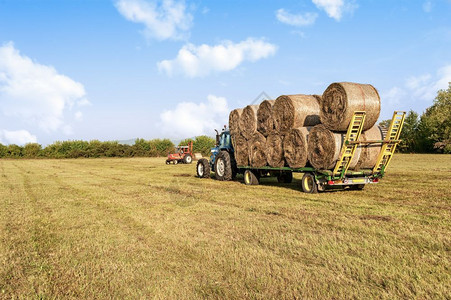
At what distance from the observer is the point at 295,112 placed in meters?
11.5

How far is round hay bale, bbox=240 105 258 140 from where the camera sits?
13.6 m

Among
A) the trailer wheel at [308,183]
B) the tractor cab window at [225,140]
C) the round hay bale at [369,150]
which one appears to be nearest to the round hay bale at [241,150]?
the tractor cab window at [225,140]

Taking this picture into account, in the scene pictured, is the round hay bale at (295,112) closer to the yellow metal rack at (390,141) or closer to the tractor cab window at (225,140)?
the yellow metal rack at (390,141)

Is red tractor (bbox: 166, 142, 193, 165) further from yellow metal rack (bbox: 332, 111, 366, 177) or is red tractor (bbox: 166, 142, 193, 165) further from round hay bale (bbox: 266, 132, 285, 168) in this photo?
yellow metal rack (bbox: 332, 111, 366, 177)

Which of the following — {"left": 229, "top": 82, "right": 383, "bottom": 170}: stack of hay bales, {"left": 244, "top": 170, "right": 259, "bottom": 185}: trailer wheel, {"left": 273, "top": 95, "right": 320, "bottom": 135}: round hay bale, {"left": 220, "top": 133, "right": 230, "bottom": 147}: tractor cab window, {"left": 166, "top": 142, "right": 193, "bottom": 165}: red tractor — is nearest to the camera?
{"left": 229, "top": 82, "right": 383, "bottom": 170}: stack of hay bales

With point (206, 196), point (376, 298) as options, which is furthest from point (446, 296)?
point (206, 196)

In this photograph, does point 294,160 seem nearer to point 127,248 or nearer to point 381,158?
point 381,158

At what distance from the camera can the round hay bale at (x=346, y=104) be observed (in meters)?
9.85

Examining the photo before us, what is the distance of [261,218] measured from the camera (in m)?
7.33

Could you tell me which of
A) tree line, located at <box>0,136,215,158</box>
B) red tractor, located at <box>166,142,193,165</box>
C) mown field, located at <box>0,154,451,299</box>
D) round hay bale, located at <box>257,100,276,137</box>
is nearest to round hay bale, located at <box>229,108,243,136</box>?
round hay bale, located at <box>257,100,276,137</box>

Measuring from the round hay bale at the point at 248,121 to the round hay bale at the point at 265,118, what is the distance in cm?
24

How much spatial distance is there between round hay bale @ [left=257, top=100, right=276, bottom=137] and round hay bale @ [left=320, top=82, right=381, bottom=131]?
2486 millimetres

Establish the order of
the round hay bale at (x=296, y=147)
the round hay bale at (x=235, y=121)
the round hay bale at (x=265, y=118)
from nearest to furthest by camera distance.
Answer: the round hay bale at (x=296, y=147), the round hay bale at (x=265, y=118), the round hay bale at (x=235, y=121)

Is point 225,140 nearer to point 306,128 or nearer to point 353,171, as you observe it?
point 306,128
